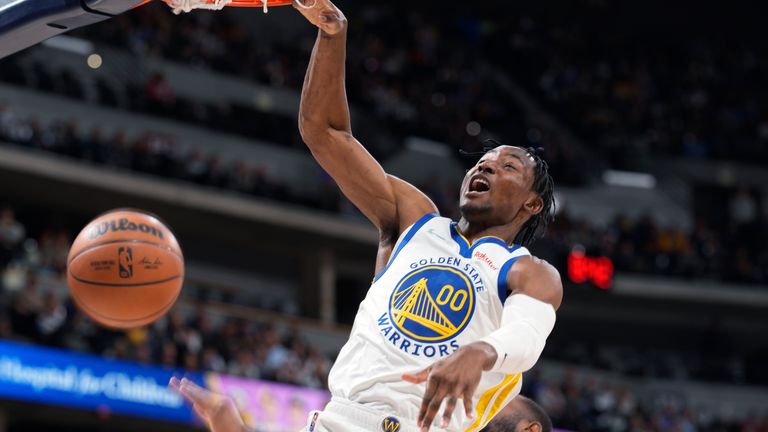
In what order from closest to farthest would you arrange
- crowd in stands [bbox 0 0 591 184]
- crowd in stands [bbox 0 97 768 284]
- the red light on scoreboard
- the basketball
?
the basketball < crowd in stands [bbox 0 97 768 284] < crowd in stands [bbox 0 0 591 184] < the red light on scoreboard

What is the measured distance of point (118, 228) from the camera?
7023 millimetres

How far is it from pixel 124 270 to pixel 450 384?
390 cm

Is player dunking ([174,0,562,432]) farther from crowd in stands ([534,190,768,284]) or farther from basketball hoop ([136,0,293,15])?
crowd in stands ([534,190,768,284])

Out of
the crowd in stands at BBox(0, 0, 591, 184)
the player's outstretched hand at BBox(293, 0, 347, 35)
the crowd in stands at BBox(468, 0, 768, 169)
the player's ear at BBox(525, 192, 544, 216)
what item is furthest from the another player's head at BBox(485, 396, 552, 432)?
the crowd in stands at BBox(468, 0, 768, 169)

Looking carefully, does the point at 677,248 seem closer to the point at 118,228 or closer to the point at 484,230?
the point at 118,228

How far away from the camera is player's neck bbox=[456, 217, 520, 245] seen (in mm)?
4469

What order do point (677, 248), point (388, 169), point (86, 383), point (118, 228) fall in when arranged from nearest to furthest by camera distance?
point (118, 228)
point (86, 383)
point (388, 169)
point (677, 248)

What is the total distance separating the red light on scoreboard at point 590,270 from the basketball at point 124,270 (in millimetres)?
15936

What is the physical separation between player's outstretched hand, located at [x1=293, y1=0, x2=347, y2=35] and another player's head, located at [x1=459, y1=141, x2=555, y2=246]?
2.56ft

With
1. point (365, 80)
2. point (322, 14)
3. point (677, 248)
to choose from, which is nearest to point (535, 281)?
point (322, 14)

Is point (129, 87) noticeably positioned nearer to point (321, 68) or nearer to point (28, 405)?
point (28, 405)

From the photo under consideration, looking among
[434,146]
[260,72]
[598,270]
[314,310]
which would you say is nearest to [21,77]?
[260,72]

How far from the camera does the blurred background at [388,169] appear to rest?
1540cm

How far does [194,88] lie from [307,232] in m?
3.85
